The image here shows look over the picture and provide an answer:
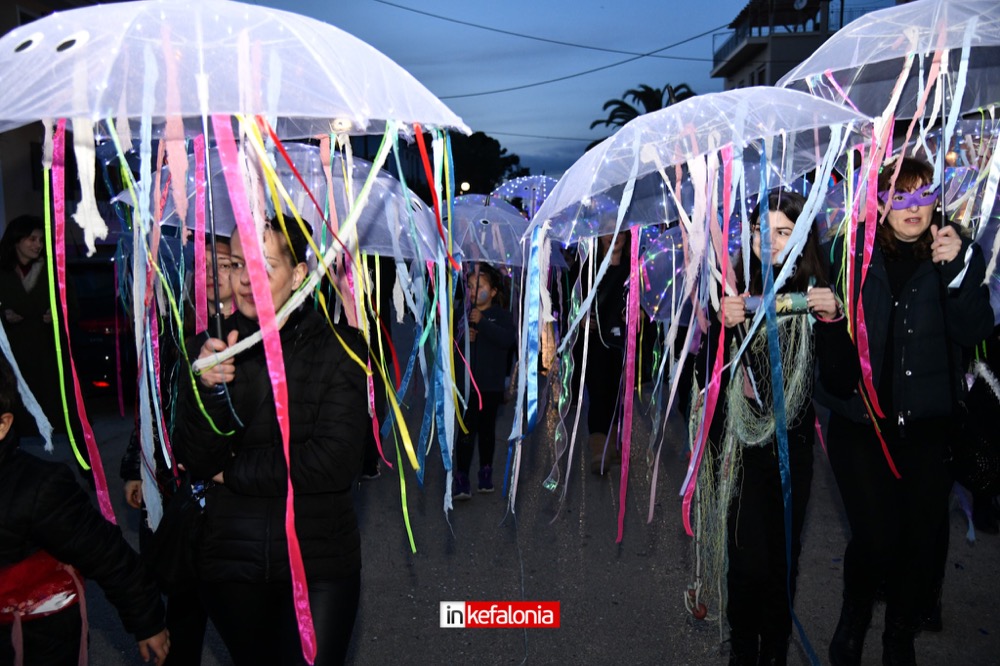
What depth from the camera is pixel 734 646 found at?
Answer: 3346 millimetres

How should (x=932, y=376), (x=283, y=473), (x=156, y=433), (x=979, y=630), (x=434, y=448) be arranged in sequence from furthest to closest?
1. (x=434, y=448)
2. (x=979, y=630)
3. (x=932, y=376)
4. (x=156, y=433)
5. (x=283, y=473)

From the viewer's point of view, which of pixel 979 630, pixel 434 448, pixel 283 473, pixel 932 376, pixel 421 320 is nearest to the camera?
pixel 283 473

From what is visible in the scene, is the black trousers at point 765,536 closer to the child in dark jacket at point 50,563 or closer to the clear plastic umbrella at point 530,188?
the child in dark jacket at point 50,563

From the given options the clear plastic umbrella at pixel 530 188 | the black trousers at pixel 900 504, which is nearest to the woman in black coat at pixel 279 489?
the black trousers at pixel 900 504

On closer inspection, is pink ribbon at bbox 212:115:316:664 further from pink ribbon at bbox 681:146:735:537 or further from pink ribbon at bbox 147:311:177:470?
pink ribbon at bbox 681:146:735:537

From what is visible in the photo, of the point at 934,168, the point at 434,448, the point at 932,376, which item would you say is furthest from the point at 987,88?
the point at 434,448

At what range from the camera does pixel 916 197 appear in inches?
132

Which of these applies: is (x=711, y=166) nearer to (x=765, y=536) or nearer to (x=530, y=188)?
(x=765, y=536)

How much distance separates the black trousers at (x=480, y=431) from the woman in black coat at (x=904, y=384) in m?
2.89

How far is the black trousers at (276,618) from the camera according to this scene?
8.04 feet

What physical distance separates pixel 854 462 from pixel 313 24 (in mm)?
2492

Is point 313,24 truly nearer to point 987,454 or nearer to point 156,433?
point 156,433

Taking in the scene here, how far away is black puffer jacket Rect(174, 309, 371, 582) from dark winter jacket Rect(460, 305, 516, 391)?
11.5 ft

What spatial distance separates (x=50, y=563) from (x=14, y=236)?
14.7ft
